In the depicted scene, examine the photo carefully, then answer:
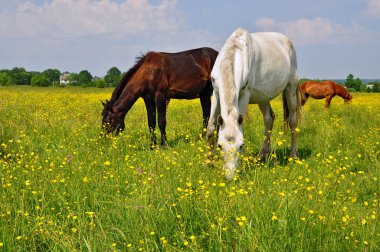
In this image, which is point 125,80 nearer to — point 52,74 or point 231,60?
point 231,60

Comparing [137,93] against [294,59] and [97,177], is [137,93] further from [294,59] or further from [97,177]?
[97,177]

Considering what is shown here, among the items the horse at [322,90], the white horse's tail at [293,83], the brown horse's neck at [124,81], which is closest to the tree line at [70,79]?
the horse at [322,90]

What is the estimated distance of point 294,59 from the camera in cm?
698

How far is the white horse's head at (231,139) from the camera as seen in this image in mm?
3998

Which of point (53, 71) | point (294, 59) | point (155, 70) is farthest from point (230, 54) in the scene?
point (53, 71)

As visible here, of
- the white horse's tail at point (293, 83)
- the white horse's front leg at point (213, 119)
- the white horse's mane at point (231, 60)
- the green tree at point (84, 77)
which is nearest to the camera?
the white horse's mane at point (231, 60)

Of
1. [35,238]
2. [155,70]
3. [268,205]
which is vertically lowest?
[35,238]

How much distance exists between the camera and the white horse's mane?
4.54 m

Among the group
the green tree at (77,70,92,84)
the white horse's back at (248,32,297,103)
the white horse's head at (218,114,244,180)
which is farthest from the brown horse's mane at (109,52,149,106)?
the green tree at (77,70,92,84)

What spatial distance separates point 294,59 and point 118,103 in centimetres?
384

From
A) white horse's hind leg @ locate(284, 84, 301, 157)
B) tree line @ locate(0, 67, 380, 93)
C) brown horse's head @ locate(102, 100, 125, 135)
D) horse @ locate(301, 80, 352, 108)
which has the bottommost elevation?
brown horse's head @ locate(102, 100, 125, 135)

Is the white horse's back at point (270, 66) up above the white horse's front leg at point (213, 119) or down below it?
above

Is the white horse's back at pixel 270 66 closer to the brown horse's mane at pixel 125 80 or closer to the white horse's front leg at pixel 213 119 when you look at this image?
the white horse's front leg at pixel 213 119

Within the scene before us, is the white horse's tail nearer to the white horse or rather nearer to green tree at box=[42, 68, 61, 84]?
the white horse
